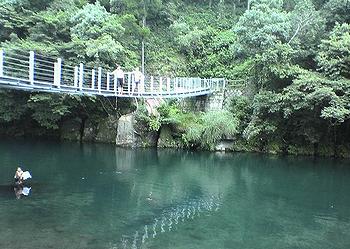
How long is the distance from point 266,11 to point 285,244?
22959mm

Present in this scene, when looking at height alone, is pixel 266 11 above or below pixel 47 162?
above

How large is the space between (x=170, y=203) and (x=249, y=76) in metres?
17.5

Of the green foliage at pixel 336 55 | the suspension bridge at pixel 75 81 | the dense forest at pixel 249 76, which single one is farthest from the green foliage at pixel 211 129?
the green foliage at pixel 336 55

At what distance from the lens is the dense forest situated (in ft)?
79.9

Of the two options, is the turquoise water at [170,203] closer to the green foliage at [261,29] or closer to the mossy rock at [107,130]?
the mossy rock at [107,130]

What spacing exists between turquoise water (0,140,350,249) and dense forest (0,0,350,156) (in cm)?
338

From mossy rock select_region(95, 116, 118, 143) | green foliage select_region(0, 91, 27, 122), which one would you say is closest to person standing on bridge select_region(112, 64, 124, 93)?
mossy rock select_region(95, 116, 118, 143)

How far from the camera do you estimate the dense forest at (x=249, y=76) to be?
958 inches

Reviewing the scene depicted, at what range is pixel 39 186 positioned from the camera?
14.5 metres

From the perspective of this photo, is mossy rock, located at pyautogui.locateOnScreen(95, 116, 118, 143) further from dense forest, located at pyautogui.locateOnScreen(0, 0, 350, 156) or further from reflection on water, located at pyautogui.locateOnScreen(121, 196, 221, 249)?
reflection on water, located at pyautogui.locateOnScreen(121, 196, 221, 249)

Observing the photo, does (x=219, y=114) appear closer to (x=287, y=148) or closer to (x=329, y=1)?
(x=287, y=148)

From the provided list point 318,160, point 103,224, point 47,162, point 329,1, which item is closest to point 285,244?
point 103,224

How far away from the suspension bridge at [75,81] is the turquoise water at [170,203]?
11.1 feet

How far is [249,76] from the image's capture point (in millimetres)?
29172
